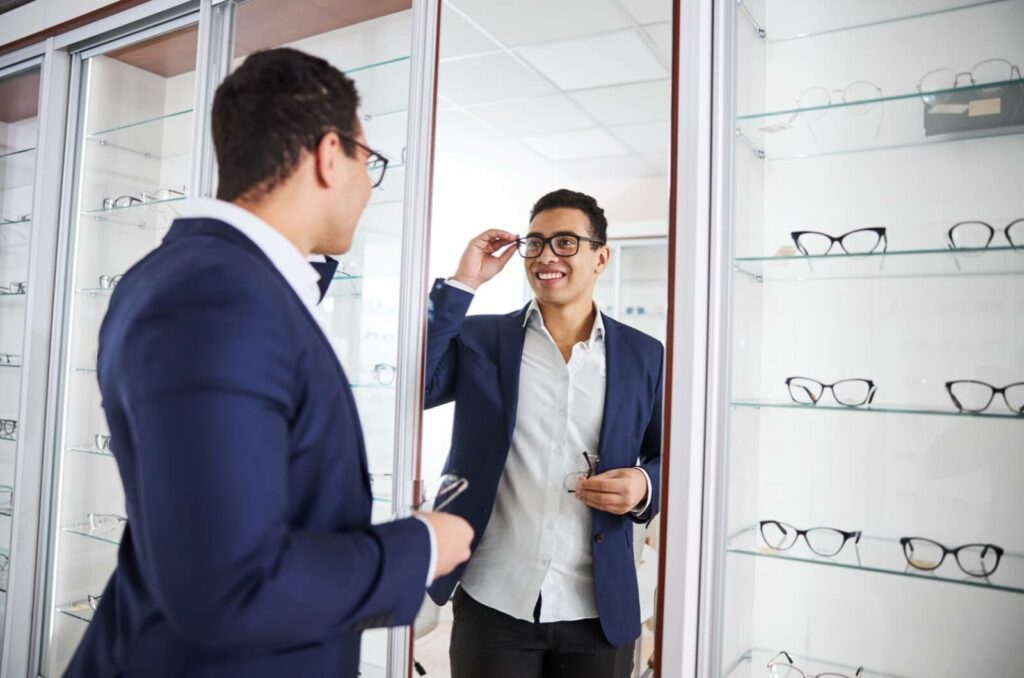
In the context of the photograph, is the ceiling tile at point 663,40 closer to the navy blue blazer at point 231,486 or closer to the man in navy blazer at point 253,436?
the man in navy blazer at point 253,436

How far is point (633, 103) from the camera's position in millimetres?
1854

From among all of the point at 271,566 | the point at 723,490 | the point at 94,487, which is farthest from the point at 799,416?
the point at 94,487

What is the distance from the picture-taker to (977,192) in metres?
1.60

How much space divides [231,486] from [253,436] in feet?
0.22

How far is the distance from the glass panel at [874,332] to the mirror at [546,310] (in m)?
0.22

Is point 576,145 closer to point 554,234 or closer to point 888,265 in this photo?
point 554,234

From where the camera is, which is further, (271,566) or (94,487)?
(94,487)

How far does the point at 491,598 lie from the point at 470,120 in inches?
51.9

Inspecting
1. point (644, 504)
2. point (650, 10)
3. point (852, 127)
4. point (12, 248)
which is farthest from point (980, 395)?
point (12, 248)

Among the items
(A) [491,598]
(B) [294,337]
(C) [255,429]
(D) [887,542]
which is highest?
(B) [294,337]

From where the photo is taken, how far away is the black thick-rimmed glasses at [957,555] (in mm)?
1542

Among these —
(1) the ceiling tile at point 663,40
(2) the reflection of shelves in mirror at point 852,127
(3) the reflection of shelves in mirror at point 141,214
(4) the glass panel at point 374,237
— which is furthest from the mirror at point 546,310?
(3) the reflection of shelves in mirror at point 141,214

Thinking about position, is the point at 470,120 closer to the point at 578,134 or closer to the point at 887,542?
the point at 578,134

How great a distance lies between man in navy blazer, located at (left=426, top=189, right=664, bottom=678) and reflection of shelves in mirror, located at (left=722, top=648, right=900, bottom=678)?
255 mm
